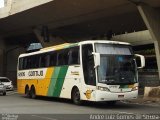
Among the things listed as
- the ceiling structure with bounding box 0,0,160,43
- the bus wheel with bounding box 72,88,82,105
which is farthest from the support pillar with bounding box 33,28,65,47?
the bus wheel with bounding box 72,88,82,105

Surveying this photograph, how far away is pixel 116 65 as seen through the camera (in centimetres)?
1970

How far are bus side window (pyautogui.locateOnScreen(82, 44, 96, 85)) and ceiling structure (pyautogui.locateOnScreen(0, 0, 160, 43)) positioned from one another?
1572cm

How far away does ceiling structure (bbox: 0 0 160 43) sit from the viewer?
38062 millimetres

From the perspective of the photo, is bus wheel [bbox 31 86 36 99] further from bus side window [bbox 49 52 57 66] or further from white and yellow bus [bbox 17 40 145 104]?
bus side window [bbox 49 52 57 66]

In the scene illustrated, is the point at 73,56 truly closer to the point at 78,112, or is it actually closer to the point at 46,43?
the point at 78,112

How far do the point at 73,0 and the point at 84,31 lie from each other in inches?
805

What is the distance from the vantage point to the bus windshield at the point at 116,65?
766 inches

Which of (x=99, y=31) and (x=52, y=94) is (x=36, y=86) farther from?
(x=99, y=31)

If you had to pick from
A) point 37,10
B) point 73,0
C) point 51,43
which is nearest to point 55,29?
point 51,43

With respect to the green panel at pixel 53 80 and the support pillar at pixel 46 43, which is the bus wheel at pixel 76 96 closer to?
the green panel at pixel 53 80

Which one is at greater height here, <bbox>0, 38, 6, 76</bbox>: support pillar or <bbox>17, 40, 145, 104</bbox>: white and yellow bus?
<bbox>0, 38, 6, 76</bbox>: support pillar

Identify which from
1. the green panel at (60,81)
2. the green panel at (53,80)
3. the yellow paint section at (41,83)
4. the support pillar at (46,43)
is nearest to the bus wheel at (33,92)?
the yellow paint section at (41,83)

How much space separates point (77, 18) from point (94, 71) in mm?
25709

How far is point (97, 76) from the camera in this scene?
1945 centimetres
